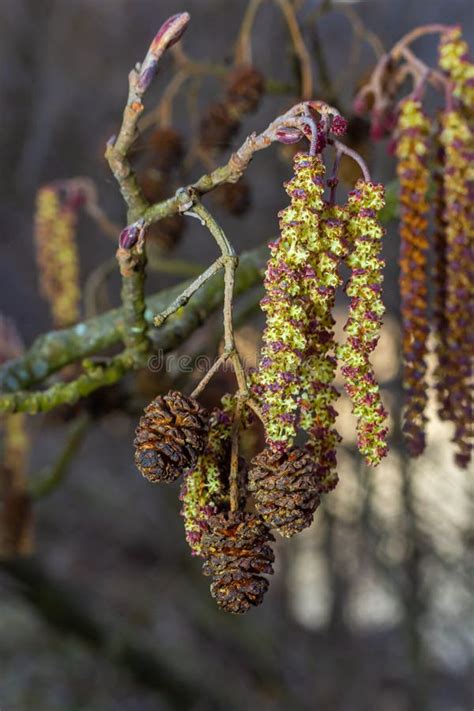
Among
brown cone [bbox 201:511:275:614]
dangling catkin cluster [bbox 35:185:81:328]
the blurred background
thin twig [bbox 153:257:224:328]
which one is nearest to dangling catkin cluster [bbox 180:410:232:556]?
brown cone [bbox 201:511:275:614]

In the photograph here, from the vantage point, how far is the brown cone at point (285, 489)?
0.82 metres

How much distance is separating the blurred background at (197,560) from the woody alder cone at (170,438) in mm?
2133

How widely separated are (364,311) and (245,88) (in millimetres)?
1048

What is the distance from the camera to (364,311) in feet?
2.72

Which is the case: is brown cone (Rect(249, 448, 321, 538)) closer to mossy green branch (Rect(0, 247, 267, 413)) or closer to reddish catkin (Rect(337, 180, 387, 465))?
reddish catkin (Rect(337, 180, 387, 465))

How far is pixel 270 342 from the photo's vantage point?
773 mm

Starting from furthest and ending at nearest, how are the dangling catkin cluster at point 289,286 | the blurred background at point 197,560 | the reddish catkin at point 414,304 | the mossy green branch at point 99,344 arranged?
1. the blurred background at point 197,560
2. the mossy green branch at point 99,344
3. the reddish catkin at point 414,304
4. the dangling catkin cluster at point 289,286

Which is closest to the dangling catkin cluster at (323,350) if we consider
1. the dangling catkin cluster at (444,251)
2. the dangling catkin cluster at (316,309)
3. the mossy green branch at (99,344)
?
the dangling catkin cluster at (316,309)

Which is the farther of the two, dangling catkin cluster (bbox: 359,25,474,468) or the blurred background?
the blurred background

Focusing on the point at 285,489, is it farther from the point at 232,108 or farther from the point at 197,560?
the point at 197,560

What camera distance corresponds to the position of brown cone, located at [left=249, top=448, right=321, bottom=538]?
816 millimetres

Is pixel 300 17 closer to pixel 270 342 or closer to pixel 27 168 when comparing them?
pixel 27 168

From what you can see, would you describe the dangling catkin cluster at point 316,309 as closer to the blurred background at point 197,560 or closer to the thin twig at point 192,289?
the thin twig at point 192,289

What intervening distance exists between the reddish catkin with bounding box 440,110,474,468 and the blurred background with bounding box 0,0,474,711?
72.4 inches
